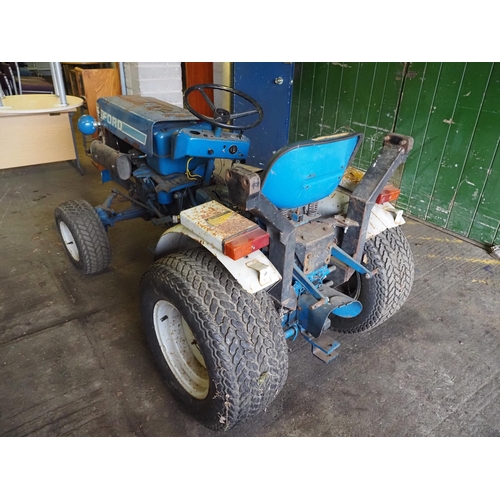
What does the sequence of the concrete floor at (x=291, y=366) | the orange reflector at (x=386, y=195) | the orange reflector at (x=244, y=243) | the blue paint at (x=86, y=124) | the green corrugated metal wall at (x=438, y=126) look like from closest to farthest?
the orange reflector at (x=244, y=243)
the concrete floor at (x=291, y=366)
the orange reflector at (x=386, y=195)
the blue paint at (x=86, y=124)
the green corrugated metal wall at (x=438, y=126)

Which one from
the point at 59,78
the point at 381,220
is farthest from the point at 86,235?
the point at 59,78

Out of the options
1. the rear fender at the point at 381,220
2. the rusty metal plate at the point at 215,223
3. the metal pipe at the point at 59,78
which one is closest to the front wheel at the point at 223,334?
the rusty metal plate at the point at 215,223

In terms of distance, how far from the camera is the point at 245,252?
153 cm

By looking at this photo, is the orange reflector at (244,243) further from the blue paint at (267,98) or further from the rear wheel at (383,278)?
the blue paint at (267,98)

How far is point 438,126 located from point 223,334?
119 inches

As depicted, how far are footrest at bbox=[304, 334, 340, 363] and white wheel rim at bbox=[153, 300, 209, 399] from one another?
0.62m

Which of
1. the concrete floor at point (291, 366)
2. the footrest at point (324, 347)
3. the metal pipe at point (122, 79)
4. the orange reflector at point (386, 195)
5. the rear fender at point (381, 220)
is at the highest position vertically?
the metal pipe at point (122, 79)

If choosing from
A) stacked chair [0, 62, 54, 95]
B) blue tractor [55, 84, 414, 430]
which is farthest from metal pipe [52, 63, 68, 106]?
blue tractor [55, 84, 414, 430]

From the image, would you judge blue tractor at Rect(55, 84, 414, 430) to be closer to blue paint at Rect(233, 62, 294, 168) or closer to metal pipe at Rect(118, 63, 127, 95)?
metal pipe at Rect(118, 63, 127, 95)

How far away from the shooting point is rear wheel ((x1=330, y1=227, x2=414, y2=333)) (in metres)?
2.17

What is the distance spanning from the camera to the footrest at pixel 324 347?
7.38ft

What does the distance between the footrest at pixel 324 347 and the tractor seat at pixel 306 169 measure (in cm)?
87

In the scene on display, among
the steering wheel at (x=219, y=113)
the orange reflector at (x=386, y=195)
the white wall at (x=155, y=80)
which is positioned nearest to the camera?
the orange reflector at (x=386, y=195)

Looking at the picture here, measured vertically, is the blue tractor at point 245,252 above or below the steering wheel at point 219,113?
below
